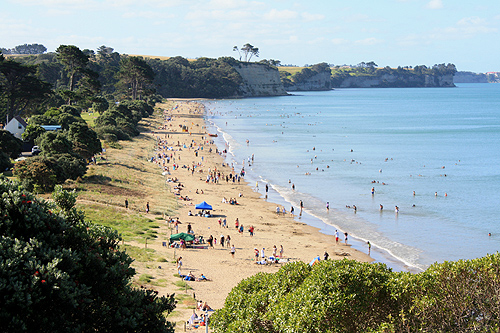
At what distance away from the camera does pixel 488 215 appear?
35.4 metres

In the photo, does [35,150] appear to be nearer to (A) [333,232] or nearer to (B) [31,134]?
(B) [31,134]

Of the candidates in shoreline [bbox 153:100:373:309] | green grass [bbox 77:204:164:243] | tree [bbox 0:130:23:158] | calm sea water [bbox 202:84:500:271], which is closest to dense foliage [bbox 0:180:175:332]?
shoreline [bbox 153:100:373:309]

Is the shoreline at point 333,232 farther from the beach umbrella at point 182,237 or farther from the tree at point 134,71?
the tree at point 134,71

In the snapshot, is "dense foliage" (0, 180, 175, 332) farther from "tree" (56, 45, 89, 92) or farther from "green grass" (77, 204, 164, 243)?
"tree" (56, 45, 89, 92)

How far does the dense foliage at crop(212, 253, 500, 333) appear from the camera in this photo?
9.42m

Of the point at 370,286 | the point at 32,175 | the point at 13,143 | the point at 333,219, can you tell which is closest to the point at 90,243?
the point at 370,286

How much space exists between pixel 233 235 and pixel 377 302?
1929 cm

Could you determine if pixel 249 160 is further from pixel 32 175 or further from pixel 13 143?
pixel 32 175

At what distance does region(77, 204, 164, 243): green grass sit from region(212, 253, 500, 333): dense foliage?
14462 millimetres

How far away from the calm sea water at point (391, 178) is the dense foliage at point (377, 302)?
14.8 m

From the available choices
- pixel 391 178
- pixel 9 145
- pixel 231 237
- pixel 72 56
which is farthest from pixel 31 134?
pixel 391 178

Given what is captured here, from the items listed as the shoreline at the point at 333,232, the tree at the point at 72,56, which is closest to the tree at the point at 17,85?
the tree at the point at 72,56

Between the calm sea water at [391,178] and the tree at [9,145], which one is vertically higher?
the tree at [9,145]

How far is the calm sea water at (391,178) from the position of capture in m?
29.6
